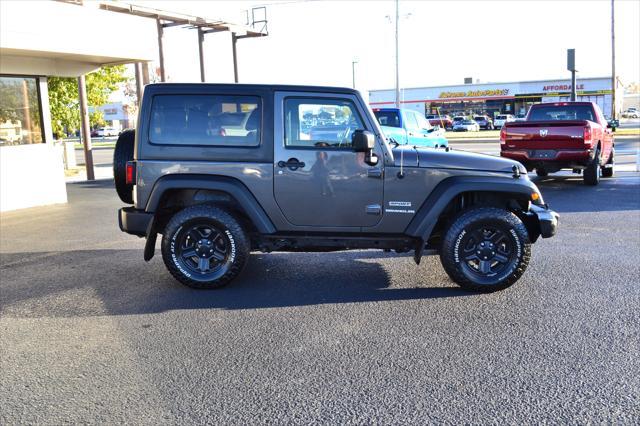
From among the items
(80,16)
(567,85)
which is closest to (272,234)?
(80,16)

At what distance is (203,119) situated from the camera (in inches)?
235

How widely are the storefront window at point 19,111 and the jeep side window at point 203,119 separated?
300 inches

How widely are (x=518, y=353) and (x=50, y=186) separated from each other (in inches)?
453

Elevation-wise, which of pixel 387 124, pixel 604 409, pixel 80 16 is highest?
pixel 80 16

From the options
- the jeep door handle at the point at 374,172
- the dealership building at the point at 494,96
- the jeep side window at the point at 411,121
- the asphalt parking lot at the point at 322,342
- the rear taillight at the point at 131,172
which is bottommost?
the asphalt parking lot at the point at 322,342

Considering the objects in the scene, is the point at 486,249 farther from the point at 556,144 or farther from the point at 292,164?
the point at 556,144

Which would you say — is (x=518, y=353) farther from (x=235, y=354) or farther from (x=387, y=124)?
(x=387, y=124)

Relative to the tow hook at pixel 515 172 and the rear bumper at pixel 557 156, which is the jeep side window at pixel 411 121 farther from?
the tow hook at pixel 515 172

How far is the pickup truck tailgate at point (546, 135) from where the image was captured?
12773 mm

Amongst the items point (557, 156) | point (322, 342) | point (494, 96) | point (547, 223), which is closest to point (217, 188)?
point (322, 342)

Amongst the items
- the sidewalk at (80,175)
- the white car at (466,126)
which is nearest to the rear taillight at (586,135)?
the sidewalk at (80,175)

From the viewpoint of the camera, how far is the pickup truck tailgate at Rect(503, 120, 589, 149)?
1277cm

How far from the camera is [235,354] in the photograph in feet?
14.4

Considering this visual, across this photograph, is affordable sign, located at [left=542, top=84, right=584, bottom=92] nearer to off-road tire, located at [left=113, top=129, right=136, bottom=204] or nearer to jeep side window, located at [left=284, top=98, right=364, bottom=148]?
jeep side window, located at [left=284, top=98, right=364, bottom=148]
